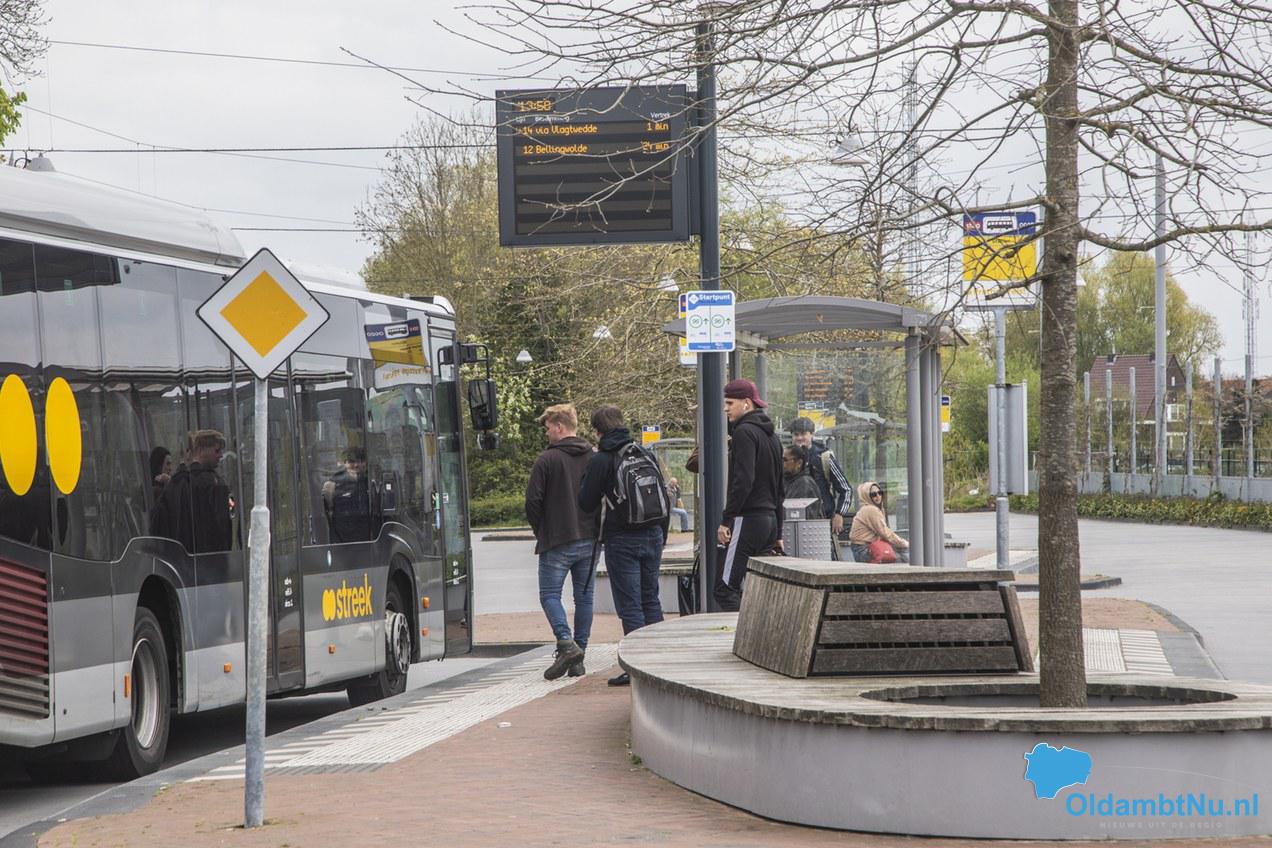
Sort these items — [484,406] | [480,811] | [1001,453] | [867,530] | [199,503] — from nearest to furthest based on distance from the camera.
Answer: [480,811]
[199,503]
[484,406]
[867,530]
[1001,453]

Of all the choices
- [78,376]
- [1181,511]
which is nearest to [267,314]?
[78,376]

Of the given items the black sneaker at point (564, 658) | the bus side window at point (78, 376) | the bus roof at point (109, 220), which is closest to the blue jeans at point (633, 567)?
the black sneaker at point (564, 658)

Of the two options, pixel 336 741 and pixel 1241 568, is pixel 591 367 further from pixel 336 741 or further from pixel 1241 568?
pixel 336 741

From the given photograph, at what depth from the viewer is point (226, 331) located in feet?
24.7

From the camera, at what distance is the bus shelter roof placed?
49.4ft

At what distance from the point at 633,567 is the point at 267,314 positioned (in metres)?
4.89

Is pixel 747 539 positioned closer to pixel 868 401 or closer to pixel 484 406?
pixel 484 406

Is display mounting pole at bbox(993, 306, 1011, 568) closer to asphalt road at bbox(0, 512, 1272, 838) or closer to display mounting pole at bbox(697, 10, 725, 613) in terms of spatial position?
asphalt road at bbox(0, 512, 1272, 838)

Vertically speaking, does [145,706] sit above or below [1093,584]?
above

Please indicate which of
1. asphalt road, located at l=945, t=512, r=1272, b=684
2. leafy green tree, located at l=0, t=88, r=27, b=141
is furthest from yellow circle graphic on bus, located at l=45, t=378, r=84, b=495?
leafy green tree, located at l=0, t=88, r=27, b=141

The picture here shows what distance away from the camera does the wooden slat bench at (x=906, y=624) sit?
7.87 meters

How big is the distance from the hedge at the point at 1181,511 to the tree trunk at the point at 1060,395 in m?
33.4

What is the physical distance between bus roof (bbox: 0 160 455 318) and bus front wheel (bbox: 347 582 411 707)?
2727 millimetres

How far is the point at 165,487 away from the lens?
400 inches
